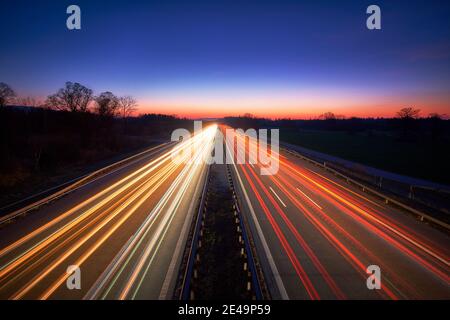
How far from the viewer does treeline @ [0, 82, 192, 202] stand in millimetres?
25453

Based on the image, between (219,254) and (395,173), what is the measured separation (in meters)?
33.4

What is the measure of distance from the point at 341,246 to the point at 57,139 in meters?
44.0

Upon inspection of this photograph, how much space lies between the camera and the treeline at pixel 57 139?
1002 inches

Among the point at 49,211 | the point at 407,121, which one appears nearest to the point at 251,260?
the point at 49,211

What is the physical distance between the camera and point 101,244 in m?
11.7

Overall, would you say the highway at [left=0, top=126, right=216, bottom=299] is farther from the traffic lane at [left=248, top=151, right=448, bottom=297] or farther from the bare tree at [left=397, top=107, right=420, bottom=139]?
the bare tree at [left=397, top=107, right=420, bottom=139]

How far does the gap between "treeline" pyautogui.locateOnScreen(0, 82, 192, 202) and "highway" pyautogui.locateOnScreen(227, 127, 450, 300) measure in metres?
22.4

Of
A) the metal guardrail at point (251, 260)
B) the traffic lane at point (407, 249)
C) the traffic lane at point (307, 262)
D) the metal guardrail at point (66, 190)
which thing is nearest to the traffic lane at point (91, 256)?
the metal guardrail at point (66, 190)

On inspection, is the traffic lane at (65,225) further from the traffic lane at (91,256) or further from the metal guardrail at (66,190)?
the metal guardrail at (66,190)

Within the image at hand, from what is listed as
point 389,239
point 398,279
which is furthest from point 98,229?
point 389,239

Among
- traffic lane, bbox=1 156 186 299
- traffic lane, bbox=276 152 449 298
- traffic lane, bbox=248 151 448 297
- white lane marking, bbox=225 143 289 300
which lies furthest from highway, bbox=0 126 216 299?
traffic lane, bbox=276 152 449 298

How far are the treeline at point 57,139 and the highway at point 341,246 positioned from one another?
2242 centimetres

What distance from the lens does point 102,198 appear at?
60.7 feet
